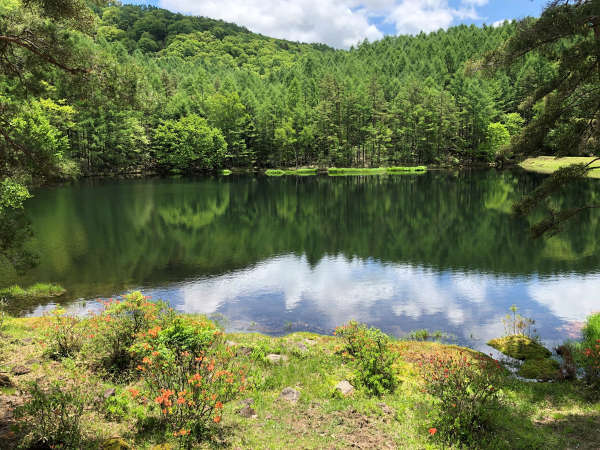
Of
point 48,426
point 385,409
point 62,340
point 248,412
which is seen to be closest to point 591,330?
point 385,409

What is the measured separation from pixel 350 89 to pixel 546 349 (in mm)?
100883

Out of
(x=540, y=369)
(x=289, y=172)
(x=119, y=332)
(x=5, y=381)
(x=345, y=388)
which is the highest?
(x=289, y=172)

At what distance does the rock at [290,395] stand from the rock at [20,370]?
559 centimetres

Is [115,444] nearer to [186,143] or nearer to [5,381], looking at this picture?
[5,381]

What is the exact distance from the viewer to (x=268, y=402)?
8.16 meters

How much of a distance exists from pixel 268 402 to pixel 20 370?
5.50 m

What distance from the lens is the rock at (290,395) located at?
834 cm

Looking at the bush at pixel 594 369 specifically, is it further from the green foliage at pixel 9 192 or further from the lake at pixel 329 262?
the green foliage at pixel 9 192

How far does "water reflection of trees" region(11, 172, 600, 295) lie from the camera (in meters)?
23.2

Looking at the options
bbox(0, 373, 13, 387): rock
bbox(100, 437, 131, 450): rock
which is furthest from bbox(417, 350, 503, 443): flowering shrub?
bbox(0, 373, 13, 387): rock

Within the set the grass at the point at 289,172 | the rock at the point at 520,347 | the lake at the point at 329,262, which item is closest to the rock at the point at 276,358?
the lake at the point at 329,262

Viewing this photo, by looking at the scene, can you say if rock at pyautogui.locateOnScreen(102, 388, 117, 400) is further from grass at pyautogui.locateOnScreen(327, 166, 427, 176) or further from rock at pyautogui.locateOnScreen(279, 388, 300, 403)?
grass at pyautogui.locateOnScreen(327, 166, 427, 176)

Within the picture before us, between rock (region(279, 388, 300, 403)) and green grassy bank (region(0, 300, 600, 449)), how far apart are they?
2cm

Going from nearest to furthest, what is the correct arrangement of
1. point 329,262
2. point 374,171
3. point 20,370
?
point 20,370 → point 329,262 → point 374,171
